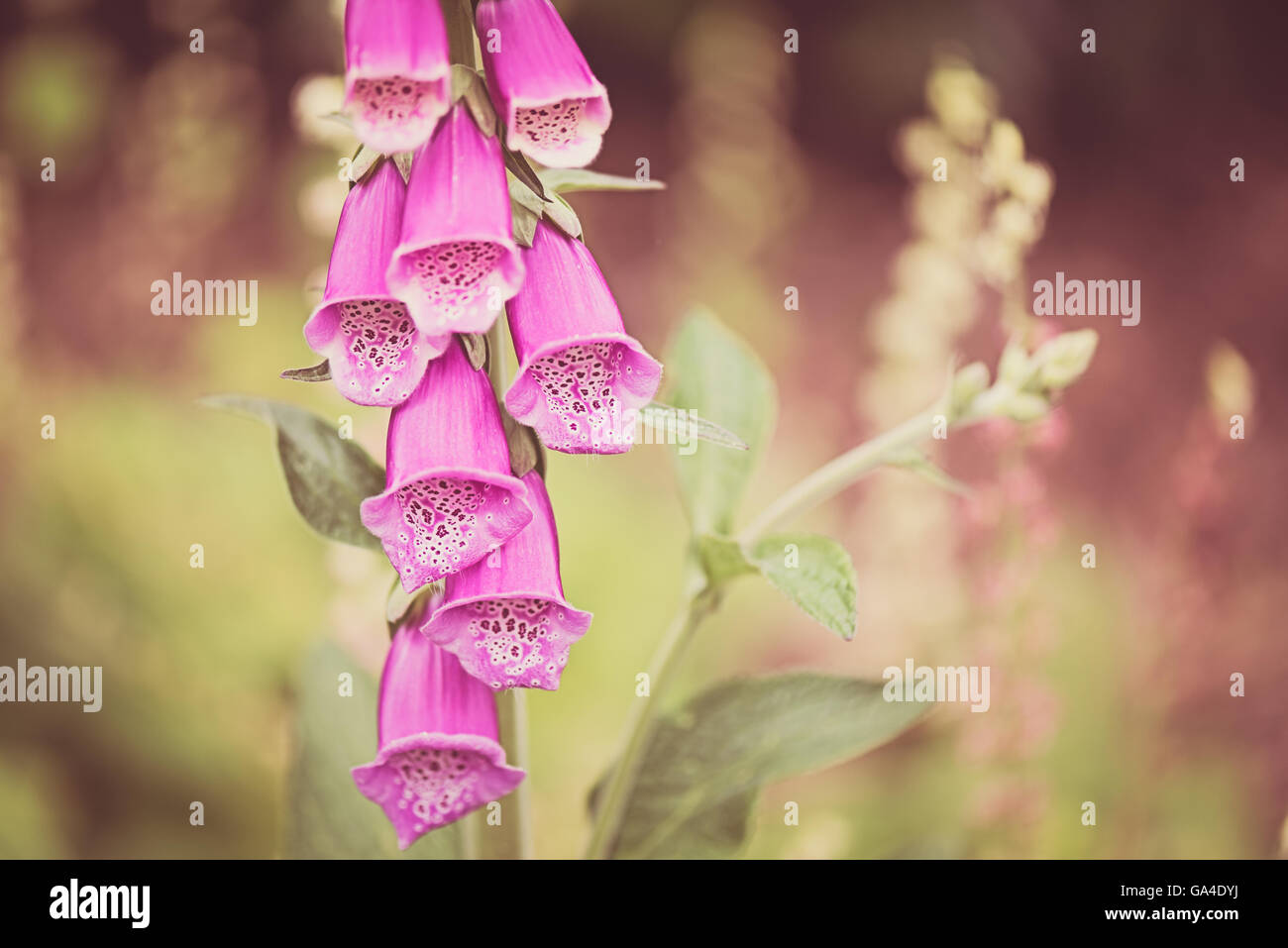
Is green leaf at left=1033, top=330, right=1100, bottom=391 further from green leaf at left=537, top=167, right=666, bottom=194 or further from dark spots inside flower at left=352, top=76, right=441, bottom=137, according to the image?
dark spots inside flower at left=352, top=76, right=441, bottom=137

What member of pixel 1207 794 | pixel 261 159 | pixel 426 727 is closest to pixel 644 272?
pixel 261 159

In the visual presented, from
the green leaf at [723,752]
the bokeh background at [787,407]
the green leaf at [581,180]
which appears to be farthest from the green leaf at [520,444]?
the bokeh background at [787,407]

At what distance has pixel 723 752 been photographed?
0.63m

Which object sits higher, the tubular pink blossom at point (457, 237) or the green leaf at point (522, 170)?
the green leaf at point (522, 170)

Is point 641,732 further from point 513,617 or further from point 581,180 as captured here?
point 581,180

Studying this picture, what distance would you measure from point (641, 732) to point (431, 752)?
13cm

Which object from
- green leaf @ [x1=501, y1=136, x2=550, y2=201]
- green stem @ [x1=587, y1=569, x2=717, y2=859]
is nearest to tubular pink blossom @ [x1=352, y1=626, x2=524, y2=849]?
green stem @ [x1=587, y1=569, x2=717, y2=859]

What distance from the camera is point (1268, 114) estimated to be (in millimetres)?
1338

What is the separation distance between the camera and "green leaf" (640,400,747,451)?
0.44m

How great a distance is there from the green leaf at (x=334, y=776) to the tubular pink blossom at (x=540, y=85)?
15.5 inches

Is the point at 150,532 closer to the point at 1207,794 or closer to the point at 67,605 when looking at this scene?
the point at 67,605

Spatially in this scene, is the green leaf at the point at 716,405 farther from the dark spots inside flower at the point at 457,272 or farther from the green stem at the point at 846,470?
the dark spots inside flower at the point at 457,272

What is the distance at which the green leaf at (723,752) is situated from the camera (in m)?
0.61

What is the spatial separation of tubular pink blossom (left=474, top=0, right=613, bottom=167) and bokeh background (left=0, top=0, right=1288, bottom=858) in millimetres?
300
